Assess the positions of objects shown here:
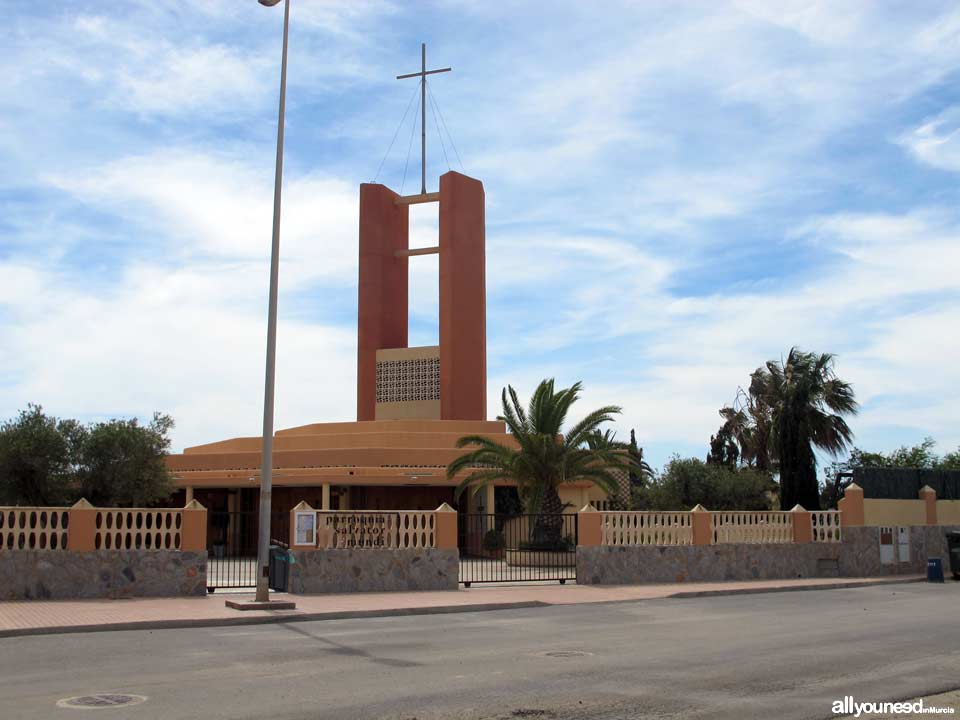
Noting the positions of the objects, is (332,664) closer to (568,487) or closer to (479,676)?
(479,676)

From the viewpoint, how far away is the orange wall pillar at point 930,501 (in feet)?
102

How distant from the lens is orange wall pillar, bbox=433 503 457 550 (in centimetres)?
2333

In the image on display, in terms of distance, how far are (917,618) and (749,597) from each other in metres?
6.07

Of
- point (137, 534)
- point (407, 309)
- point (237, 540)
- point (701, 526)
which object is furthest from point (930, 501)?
point (407, 309)

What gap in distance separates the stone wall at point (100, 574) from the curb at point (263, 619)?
12.8 ft

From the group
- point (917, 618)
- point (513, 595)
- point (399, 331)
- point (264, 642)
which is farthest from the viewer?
point (399, 331)

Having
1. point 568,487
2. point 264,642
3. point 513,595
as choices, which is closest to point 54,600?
point 264,642

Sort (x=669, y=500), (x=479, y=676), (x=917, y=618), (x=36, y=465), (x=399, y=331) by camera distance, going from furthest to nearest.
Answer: (x=399, y=331), (x=669, y=500), (x=36, y=465), (x=917, y=618), (x=479, y=676)

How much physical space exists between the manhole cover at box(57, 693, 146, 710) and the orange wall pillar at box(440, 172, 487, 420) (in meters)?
34.4

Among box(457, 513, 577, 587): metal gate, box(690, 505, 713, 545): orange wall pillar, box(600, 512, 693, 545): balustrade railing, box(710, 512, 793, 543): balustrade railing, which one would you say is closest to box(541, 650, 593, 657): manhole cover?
box(600, 512, 693, 545): balustrade railing

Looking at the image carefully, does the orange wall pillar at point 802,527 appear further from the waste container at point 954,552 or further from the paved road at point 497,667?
the paved road at point 497,667

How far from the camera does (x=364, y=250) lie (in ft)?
154

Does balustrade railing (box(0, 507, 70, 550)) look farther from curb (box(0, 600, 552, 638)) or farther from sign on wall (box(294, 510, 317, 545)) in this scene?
curb (box(0, 600, 552, 638))

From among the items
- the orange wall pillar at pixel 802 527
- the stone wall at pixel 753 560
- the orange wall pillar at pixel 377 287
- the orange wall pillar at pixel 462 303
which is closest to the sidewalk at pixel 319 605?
the stone wall at pixel 753 560
